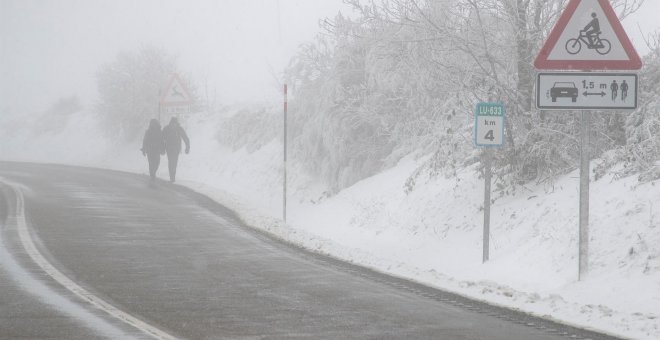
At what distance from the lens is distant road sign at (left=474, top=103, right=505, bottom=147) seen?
12578 mm

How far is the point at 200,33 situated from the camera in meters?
164

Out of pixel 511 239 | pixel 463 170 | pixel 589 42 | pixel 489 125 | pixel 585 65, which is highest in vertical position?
pixel 589 42

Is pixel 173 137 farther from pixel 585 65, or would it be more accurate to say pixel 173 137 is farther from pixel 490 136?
pixel 585 65

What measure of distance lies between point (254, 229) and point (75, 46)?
172 metres

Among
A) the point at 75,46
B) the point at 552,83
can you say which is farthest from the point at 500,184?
the point at 75,46

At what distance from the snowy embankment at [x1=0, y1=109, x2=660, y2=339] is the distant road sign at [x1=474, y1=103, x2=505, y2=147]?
4.82 feet

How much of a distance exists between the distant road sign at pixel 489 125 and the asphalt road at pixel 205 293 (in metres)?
2.77

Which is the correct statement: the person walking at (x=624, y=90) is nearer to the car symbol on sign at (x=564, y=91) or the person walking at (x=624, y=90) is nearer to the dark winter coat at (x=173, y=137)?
the car symbol on sign at (x=564, y=91)

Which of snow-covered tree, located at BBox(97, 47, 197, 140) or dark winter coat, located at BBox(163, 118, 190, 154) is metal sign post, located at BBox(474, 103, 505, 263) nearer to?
dark winter coat, located at BBox(163, 118, 190, 154)

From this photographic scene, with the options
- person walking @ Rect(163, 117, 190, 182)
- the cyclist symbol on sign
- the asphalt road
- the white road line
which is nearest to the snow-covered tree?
person walking @ Rect(163, 117, 190, 182)

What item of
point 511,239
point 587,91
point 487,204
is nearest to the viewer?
point 587,91

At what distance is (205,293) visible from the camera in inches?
354

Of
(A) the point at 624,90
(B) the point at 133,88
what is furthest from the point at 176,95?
(B) the point at 133,88

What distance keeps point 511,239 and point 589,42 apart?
4.78m
